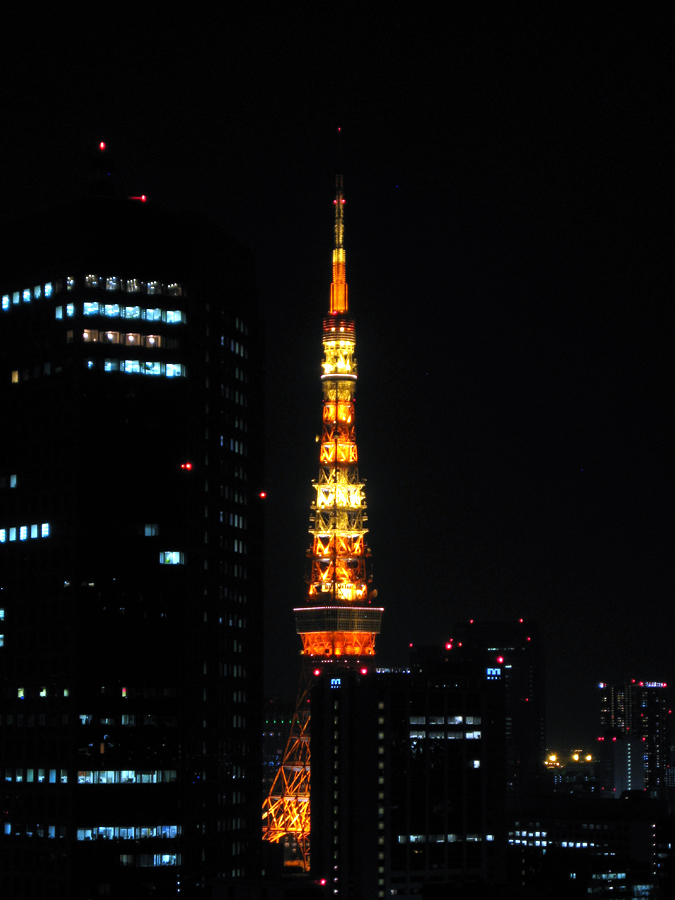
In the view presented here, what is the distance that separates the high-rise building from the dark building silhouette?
83.8 feet

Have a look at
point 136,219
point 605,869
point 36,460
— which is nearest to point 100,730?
point 36,460

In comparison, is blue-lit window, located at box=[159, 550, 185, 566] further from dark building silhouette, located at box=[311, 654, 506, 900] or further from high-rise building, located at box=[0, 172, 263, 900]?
dark building silhouette, located at box=[311, 654, 506, 900]

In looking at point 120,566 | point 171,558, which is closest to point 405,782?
point 171,558

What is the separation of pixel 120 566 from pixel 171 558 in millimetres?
4298

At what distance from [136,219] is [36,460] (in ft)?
71.0

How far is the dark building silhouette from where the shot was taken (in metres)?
165

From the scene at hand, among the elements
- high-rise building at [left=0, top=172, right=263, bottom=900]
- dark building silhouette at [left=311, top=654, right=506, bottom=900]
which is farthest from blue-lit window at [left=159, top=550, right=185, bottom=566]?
dark building silhouette at [left=311, top=654, right=506, bottom=900]

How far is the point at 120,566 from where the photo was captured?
133250 millimetres

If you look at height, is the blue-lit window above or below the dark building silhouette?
above

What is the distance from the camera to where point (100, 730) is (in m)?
130

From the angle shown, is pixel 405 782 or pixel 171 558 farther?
pixel 405 782

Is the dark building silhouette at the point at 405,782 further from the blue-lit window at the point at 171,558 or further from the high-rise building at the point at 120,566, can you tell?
the blue-lit window at the point at 171,558

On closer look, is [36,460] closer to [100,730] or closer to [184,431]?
[184,431]

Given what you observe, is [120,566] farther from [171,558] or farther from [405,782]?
[405,782]
